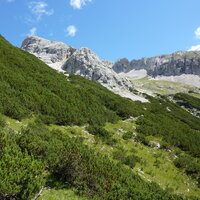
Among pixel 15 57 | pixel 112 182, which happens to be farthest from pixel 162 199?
pixel 15 57

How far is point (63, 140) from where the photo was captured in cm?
1755

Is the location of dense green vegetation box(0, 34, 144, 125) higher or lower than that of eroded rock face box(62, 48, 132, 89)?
lower

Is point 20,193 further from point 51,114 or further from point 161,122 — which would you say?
point 161,122

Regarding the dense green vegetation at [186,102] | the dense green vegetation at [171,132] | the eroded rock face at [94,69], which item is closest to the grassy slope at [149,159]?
the dense green vegetation at [171,132]

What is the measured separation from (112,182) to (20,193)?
16.2 feet

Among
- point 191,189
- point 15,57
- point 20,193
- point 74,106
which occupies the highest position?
point 15,57

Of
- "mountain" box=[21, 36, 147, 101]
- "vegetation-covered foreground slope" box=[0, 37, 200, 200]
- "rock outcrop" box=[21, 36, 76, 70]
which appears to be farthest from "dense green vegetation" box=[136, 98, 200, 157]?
"rock outcrop" box=[21, 36, 76, 70]

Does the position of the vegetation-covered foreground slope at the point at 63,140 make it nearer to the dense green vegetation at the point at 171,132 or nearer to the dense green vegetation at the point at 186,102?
the dense green vegetation at the point at 171,132

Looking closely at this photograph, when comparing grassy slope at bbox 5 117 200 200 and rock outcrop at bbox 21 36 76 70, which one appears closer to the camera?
grassy slope at bbox 5 117 200 200

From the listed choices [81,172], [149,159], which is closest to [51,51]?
[149,159]

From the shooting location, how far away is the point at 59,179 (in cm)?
1329

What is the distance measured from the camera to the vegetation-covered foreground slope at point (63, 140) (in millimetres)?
10586

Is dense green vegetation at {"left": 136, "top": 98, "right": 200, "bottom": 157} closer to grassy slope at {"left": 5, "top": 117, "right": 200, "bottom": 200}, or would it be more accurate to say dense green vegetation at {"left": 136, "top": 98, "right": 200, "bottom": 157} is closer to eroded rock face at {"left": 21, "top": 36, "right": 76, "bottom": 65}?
grassy slope at {"left": 5, "top": 117, "right": 200, "bottom": 200}

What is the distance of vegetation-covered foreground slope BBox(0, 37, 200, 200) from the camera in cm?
1059
